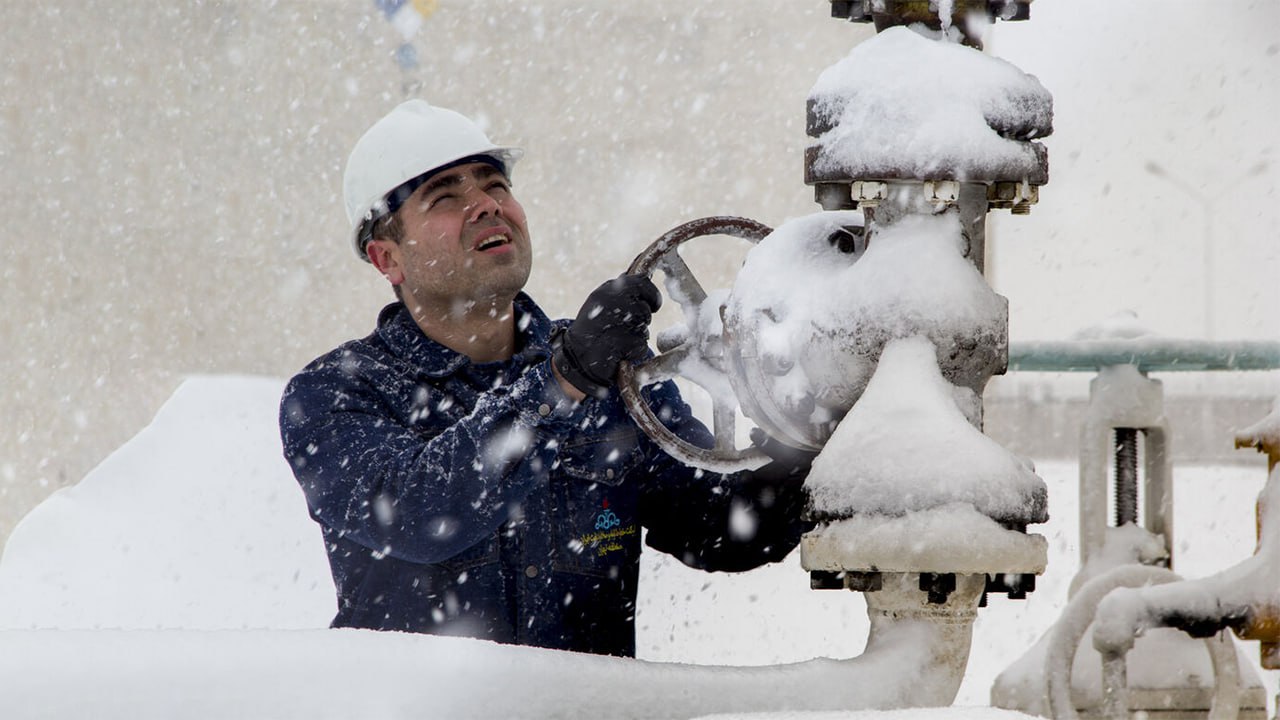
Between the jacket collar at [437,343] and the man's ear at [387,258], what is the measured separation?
A: 4 centimetres

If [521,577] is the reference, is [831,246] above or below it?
above

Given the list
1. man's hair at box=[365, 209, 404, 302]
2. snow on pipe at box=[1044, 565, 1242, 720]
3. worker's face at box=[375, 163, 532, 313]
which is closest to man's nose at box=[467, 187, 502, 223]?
worker's face at box=[375, 163, 532, 313]

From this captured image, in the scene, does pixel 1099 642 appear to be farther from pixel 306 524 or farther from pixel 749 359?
pixel 306 524

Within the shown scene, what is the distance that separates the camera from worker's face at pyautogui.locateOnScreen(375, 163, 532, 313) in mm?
1595

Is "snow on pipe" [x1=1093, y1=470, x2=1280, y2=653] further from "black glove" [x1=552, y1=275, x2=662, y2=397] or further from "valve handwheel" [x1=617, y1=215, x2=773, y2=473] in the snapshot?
"black glove" [x1=552, y1=275, x2=662, y2=397]

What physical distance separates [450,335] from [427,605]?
353 mm

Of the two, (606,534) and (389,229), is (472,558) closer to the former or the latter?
(606,534)

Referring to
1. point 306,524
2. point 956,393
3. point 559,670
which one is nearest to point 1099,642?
point 956,393

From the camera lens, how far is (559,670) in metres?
0.89

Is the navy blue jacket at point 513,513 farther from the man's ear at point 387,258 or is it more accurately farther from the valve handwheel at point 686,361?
the valve handwheel at point 686,361

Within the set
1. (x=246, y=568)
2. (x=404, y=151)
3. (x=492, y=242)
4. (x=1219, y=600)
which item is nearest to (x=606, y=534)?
(x=492, y=242)

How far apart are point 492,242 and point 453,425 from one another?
25 centimetres

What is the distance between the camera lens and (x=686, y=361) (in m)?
1.26

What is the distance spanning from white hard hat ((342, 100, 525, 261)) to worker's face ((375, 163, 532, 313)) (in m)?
0.03
